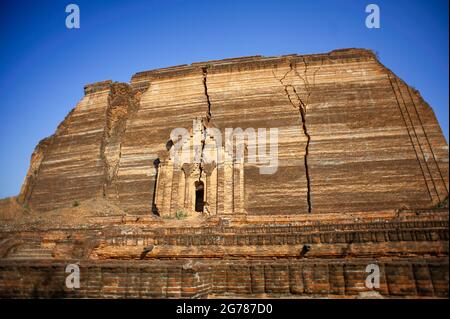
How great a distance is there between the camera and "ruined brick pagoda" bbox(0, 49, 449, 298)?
520 cm

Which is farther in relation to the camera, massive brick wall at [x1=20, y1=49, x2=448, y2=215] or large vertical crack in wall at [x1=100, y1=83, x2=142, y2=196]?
large vertical crack in wall at [x1=100, y1=83, x2=142, y2=196]

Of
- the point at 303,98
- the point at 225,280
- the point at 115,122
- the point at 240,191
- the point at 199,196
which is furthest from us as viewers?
the point at 115,122

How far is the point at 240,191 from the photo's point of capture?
16906 mm

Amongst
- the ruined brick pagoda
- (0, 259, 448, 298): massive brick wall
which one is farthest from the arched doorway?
(0, 259, 448, 298): massive brick wall

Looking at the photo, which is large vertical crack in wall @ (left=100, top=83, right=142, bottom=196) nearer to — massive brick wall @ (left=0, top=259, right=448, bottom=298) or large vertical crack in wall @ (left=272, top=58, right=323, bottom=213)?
large vertical crack in wall @ (left=272, top=58, right=323, bottom=213)

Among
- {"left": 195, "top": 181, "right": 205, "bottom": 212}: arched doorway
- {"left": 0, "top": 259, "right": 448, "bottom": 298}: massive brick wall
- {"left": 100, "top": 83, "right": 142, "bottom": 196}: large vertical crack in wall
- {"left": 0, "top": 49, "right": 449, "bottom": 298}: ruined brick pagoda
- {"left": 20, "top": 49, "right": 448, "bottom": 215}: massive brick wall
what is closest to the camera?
{"left": 0, "top": 259, "right": 448, "bottom": 298}: massive brick wall

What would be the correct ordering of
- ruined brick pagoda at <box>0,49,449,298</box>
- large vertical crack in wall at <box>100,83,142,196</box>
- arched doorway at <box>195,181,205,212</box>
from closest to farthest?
ruined brick pagoda at <box>0,49,449,298</box> < arched doorway at <box>195,181,205,212</box> < large vertical crack in wall at <box>100,83,142,196</box>

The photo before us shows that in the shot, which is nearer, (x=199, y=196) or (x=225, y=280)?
(x=225, y=280)

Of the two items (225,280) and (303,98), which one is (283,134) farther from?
(225,280)

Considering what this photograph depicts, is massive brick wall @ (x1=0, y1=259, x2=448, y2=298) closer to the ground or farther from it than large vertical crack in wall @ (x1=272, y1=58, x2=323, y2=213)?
closer to the ground

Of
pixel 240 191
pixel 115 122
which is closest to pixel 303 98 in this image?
pixel 240 191

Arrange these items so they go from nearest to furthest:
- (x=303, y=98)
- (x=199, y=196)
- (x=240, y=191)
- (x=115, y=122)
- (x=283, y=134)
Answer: (x=240, y=191), (x=283, y=134), (x=199, y=196), (x=303, y=98), (x=115, y=122)

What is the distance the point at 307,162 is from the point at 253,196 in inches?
146

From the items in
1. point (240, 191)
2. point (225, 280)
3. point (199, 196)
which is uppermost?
point (199, 196)
